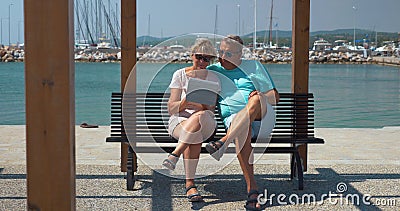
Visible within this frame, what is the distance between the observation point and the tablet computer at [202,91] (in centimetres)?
502

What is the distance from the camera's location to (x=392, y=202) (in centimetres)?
471

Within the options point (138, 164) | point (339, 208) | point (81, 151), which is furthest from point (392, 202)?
point (81, 151)

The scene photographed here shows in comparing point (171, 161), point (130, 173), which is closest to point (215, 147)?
point (171, 161)

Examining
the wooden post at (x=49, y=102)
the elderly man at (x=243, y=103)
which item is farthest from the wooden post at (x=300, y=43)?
the wooden post at (x=49, y=102)

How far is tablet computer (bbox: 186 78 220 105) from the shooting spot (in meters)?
5.02

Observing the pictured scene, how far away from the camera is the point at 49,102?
2.89m

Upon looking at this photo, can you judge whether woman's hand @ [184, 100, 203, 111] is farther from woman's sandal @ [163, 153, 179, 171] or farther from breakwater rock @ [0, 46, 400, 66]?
breakwater rock @ [0, 46, 400, 66]

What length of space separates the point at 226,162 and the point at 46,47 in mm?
2659

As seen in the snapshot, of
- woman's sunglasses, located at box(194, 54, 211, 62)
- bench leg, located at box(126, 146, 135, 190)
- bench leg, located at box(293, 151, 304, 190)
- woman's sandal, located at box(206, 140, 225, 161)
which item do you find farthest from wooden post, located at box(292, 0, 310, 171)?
bench leg, located at box(126, 146, 135, 190)

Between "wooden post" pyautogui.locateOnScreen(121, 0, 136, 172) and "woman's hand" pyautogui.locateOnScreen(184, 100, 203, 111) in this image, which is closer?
"woman's hand" pyautogui.locateOnScreen(184, 100, 203, 111)

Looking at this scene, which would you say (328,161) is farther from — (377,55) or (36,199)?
(377,55)
